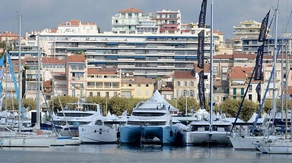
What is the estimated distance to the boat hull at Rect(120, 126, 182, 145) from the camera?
256 feet

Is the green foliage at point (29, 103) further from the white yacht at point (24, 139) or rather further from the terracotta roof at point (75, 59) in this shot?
the white yacht at point (24, 139)

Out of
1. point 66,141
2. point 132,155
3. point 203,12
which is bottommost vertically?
point 132,155

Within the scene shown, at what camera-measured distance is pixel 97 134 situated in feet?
262

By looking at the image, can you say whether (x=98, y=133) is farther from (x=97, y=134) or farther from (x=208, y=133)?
(x=208, y=133)

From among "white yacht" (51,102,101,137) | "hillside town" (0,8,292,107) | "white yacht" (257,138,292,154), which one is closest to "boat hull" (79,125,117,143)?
"white yacht" (51,102,101,137)

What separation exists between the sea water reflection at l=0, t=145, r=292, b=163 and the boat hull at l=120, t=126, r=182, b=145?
306 cm

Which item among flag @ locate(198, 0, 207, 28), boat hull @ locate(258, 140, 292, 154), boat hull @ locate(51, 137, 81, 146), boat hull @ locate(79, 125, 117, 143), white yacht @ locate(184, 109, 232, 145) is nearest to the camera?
boat hull @ locate(258, 140, 292, 154)

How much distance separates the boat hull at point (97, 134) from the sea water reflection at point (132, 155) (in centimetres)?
390

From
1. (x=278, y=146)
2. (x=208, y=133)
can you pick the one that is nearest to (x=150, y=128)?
(x=208, y=133)

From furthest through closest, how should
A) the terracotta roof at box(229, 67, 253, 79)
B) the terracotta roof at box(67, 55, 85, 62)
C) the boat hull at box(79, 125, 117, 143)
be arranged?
1. the terracotta roof at box(67, 55, 85, 62)
2. the terracotta roof at box(229, 67, 253, 79)
3. the boat hull at box(79, 125, 117, 143)

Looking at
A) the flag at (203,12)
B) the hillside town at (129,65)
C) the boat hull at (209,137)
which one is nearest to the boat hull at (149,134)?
the boat hull at (209,137)

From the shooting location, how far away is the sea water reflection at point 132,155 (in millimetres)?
61625

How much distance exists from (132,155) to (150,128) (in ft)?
38.9

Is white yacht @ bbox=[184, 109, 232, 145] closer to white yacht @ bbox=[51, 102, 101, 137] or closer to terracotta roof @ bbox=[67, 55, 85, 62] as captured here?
white yacht @ bbox=[51, 102, 101, 137]
